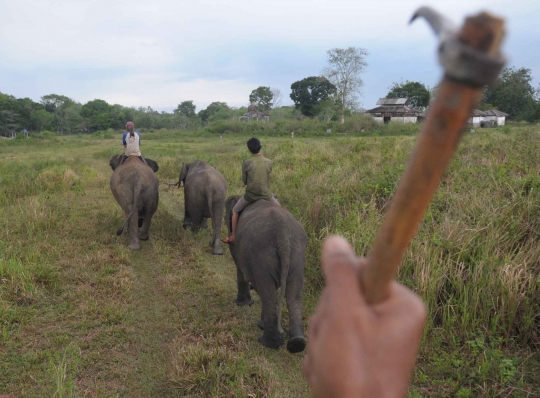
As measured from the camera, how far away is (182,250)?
6.52 meters

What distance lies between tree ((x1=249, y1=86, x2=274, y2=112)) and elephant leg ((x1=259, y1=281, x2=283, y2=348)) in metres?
61.8

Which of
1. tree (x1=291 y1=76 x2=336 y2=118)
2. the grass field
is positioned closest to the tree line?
tree (x1=291 y1=76 x2=336 y2=118)

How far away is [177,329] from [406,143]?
9.81 m

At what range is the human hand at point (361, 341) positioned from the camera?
0.69m

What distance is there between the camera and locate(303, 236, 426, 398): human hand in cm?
69

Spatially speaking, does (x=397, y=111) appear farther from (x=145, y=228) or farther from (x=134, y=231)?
(x=134, y=231)

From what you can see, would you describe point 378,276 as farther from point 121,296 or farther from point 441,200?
point 441,200

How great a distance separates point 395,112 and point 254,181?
3827 cm

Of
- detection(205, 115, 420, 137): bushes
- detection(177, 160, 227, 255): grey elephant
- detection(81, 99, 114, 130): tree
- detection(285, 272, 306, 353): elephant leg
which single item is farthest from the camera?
detection(81, 99, 114, 130): tree

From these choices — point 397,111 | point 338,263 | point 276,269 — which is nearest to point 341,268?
point 338,263

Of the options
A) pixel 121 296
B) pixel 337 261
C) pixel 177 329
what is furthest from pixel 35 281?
pixel 337 261

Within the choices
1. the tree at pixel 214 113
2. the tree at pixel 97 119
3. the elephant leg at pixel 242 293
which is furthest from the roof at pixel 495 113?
the tree at pixel 97 119

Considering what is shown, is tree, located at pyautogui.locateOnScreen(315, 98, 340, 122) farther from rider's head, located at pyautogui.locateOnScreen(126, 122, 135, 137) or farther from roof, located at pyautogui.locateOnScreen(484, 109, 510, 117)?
rider's head, located at pyautogui.locateOnScreen(126, 122, 135, 137)

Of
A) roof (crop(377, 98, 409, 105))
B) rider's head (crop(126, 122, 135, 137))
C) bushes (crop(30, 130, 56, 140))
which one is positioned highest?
roof (crop(377, 98, 409, 105))
